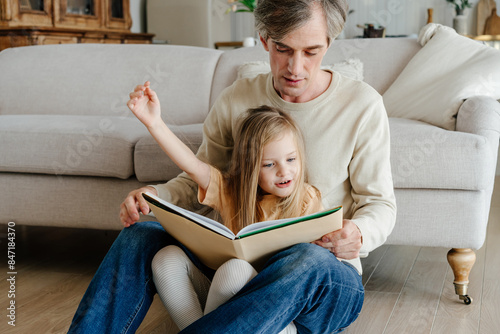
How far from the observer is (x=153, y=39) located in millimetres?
5633

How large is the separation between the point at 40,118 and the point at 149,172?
62cm

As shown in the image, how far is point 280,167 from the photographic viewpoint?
1275mm

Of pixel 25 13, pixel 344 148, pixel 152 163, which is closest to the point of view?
pixel 344 148

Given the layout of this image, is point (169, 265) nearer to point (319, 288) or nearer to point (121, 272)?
point (121, 272)

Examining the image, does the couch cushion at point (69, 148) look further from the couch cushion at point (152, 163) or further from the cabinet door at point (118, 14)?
the cabinet door at point (118, 14)

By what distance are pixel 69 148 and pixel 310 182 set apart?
3.06 feet

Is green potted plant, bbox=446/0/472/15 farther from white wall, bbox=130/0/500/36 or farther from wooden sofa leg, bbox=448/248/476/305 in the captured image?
wooden sofa leg, bbox=448/248/476/305

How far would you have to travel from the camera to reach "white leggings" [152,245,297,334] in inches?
44.5

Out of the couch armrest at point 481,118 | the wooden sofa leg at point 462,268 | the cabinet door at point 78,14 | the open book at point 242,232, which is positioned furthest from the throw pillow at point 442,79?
the cabinet door at point 78,14

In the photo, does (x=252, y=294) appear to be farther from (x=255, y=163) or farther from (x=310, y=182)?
(x=310, y=182)

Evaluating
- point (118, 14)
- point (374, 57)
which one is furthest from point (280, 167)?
point (118, 14)

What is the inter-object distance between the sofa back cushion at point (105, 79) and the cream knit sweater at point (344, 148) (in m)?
1.13

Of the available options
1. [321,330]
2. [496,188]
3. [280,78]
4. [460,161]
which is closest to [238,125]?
[280,78]

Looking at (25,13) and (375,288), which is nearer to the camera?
(375,288)
